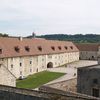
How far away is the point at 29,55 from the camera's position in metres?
53.0

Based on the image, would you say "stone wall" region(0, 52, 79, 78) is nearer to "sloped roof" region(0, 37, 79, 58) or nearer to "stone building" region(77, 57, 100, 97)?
"sloped roof" region(0, 37, 79, 58)

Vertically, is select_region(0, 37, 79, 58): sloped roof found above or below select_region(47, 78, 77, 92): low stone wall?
above

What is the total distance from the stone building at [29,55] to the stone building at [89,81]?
19.4 m

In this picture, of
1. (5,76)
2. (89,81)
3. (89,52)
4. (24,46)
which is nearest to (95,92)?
(89,81)

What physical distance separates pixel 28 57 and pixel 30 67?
1.90 metres

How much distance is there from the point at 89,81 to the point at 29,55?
26051 millimetres

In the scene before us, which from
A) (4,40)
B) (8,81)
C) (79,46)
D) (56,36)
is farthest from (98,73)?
(56,36)

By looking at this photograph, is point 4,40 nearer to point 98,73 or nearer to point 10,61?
point 10,61

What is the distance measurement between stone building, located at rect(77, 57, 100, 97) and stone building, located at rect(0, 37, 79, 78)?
63.6 feet

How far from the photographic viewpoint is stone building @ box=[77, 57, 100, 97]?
90.8ft

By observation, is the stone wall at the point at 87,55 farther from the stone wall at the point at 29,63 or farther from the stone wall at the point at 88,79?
the stone wall at the point at 88,79

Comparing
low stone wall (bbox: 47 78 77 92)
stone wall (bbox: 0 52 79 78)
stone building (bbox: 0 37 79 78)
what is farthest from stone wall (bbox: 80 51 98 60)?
low stone wall (bbox: 47 78 77 92)

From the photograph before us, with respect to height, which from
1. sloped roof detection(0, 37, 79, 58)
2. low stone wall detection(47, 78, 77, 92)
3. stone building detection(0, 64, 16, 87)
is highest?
sloped roof detection(0, 37, 79, 58)

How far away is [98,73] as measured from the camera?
2753 centimetres
